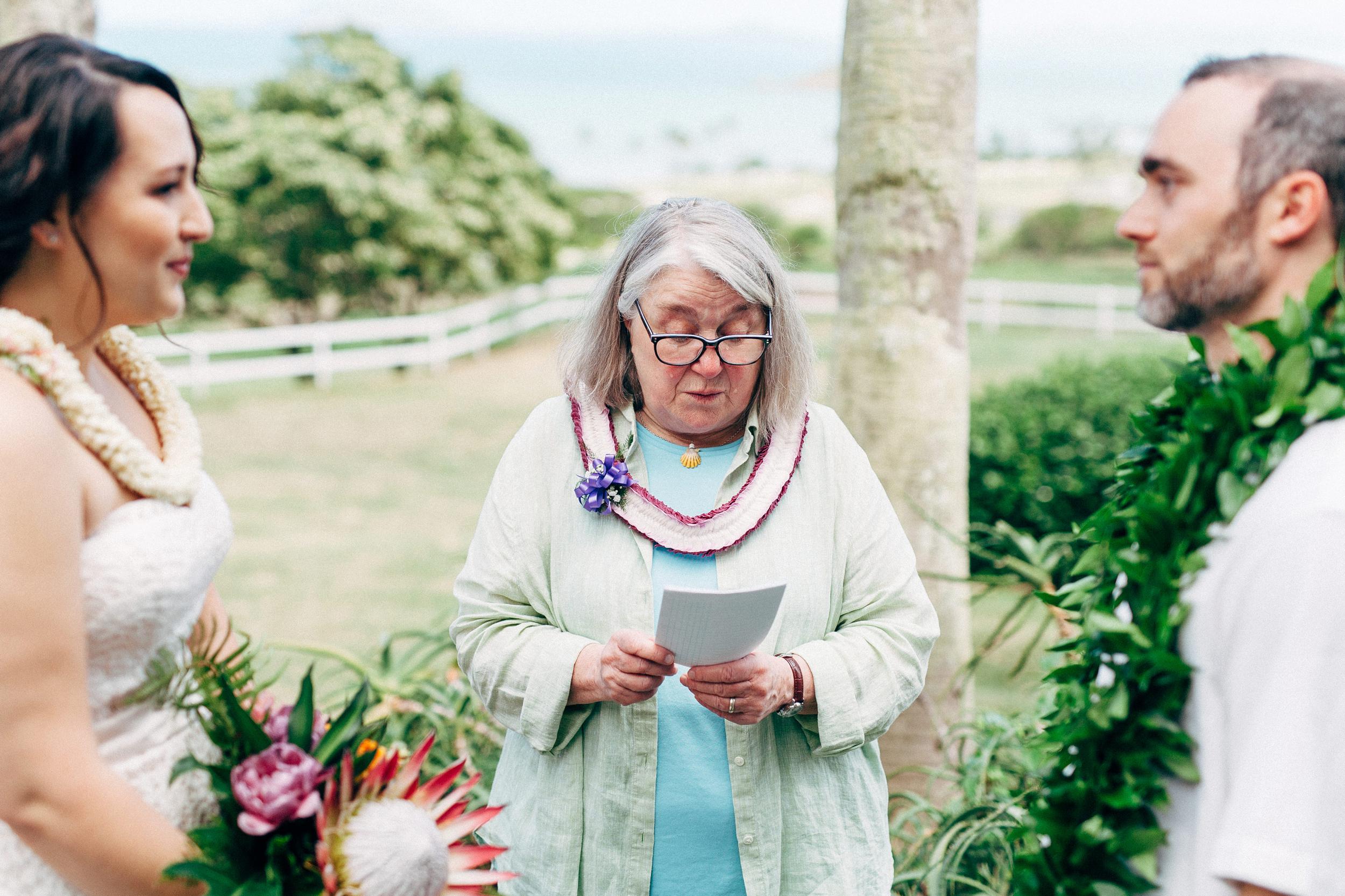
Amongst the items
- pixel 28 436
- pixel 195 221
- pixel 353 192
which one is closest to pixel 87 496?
pixel 28 436

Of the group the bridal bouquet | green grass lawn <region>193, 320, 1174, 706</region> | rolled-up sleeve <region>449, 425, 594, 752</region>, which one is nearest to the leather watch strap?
rolled-up sleeve <region>449, 425, 594, 752</region>

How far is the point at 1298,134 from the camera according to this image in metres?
1.41

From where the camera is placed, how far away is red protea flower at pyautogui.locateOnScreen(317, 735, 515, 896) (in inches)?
60.2

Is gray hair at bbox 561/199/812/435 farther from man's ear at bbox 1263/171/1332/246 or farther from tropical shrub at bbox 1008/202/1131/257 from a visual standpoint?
tropical shrub at bbox 1008/202/1131/257

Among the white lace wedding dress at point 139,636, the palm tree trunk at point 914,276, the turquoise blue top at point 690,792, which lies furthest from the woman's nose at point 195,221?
the palm tree trunk at point 914,276

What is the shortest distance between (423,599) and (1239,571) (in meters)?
6.60

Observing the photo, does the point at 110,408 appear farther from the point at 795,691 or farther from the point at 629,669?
the point at 795,691

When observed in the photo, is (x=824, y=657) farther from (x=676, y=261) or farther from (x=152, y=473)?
(x=152, y=473)

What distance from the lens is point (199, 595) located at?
65.2 inches

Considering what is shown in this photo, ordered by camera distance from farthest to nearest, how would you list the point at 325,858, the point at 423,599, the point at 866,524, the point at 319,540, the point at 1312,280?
the point at 319,540 → the point at 423,599 → the point at 866,524 → the point at 325,858 → the point at 1312,280

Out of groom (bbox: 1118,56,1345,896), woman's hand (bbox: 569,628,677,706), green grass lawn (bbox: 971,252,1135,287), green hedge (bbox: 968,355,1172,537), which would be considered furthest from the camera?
green grass lawn (bbox: 971,252,1135,287)

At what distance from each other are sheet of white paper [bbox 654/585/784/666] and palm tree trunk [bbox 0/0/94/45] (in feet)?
9.45

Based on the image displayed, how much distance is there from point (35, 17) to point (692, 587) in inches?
115

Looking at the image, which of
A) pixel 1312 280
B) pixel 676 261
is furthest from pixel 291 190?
pixel 1312 280
